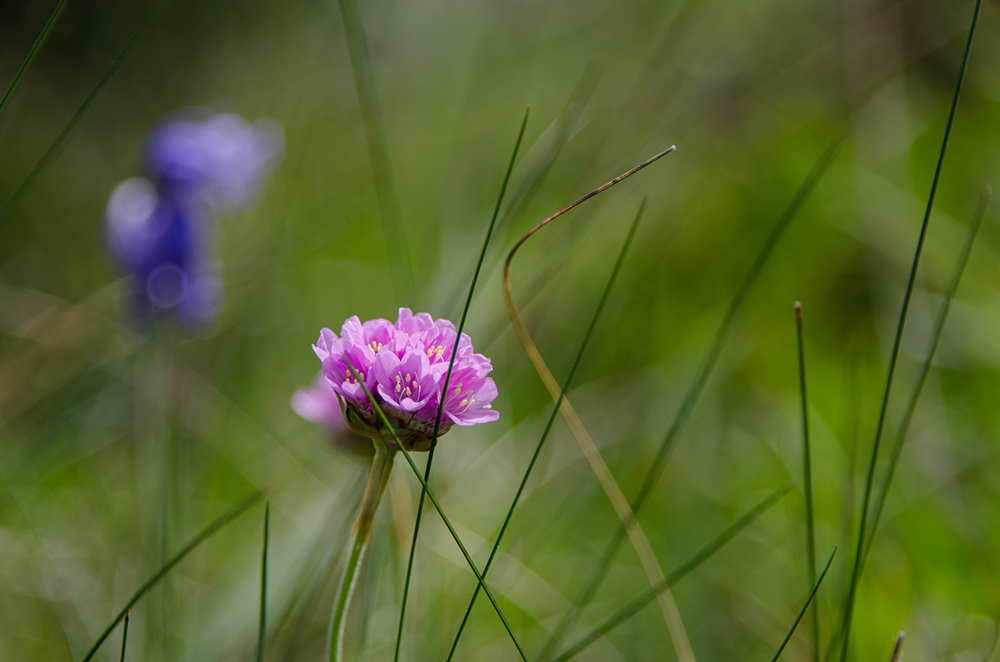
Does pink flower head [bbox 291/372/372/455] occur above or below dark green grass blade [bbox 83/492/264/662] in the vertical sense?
above

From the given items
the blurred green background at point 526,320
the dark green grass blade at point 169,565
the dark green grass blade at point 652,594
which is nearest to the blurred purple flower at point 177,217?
the blurred green background at point 526,320

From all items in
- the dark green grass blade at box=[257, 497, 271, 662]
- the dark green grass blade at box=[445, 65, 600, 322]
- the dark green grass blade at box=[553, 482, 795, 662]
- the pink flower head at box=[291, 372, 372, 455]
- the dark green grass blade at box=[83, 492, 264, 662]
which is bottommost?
the dark green grass blade at box=[553, 482, 795, 662]

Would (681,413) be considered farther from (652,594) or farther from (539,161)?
(539,161)

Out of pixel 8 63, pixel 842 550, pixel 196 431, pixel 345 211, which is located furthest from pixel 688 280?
pixel 8 63

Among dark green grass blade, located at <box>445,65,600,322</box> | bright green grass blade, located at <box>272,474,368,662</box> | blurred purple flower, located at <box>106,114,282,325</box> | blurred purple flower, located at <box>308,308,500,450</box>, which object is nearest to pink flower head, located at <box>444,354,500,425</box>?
blurred purple flower, located at <box>308,308,500,450</box>

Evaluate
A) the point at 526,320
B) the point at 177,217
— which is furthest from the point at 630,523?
the point at 177,217

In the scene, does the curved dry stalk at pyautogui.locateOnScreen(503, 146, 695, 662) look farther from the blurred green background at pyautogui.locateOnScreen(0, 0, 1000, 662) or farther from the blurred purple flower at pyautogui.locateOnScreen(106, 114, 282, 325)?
the blurred purple flower at pyautogui.locateOnScreen(106, 114, 282, 325)

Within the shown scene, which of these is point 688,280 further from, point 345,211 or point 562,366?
point 345,211
